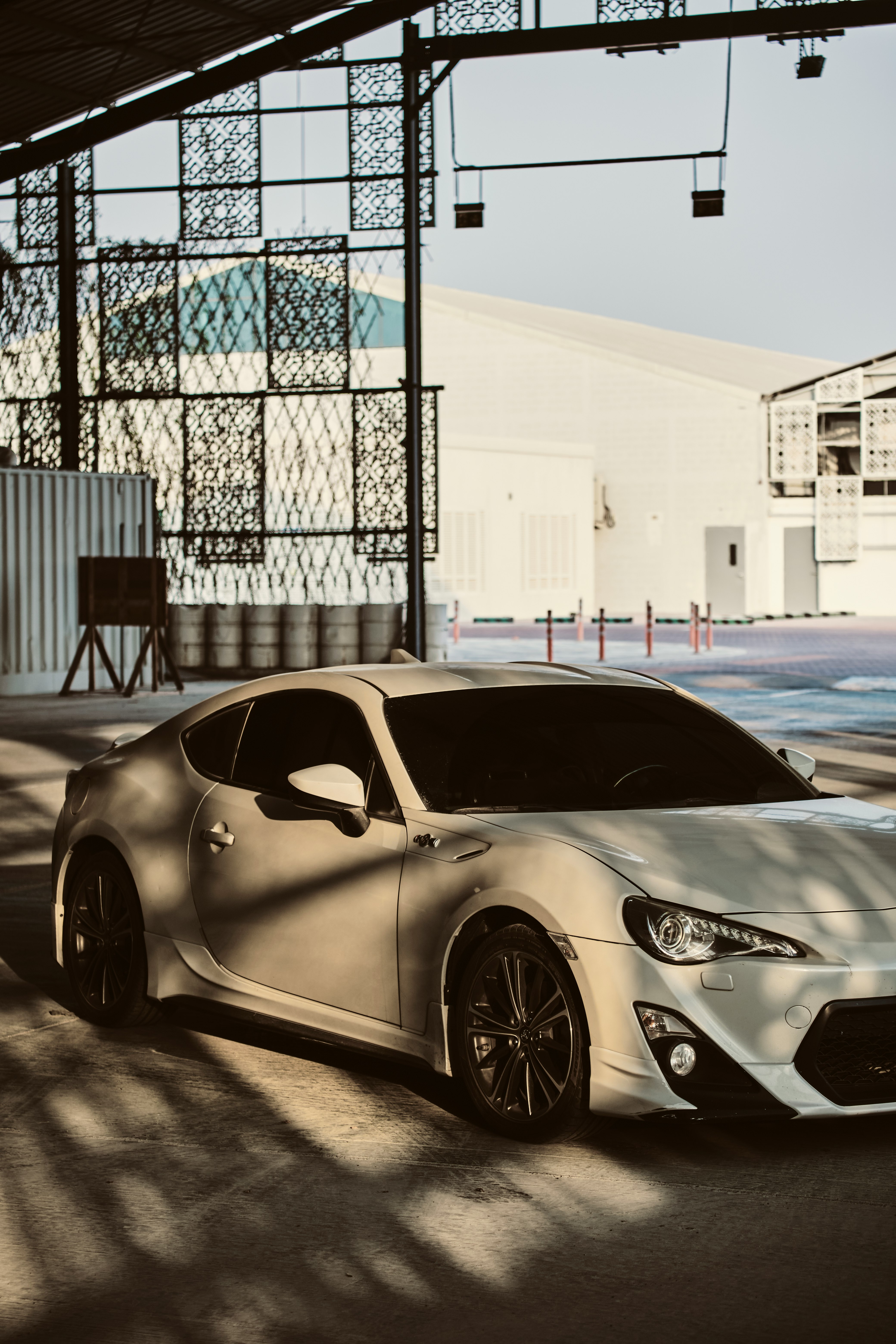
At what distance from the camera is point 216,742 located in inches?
252

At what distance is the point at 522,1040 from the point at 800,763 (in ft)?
6.47

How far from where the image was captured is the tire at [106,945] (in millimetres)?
6383

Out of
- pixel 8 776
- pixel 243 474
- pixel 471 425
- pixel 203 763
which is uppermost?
pixel 471 425

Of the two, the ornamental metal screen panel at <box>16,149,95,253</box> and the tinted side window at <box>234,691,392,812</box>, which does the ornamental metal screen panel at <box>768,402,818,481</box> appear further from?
the tinted side window at <box>234,691,392,812</box>

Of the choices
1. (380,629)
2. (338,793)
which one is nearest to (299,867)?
(338,793)

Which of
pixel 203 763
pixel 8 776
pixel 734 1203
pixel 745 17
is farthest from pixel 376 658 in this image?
pixel 734 1203

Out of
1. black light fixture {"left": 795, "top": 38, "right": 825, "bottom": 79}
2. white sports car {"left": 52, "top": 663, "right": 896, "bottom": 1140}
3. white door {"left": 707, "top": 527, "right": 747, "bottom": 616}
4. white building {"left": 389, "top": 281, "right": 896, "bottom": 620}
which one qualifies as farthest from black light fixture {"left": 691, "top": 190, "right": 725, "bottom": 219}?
white door {"left": 707, "top": 527, "right": 747, "bottom": 616}

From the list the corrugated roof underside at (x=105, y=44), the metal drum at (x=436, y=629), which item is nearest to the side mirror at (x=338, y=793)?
the corrugated roof underside at (x=105, y=44)

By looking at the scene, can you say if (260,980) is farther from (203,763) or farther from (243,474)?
(243,474)

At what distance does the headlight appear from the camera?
15.4ft

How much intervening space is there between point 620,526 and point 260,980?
57691 mm

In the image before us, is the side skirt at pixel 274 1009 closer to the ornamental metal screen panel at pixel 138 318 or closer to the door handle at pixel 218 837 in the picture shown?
the door handle at pixel 218 837

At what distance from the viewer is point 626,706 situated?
629cm

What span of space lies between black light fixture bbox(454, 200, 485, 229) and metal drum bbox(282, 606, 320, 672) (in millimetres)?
6885
